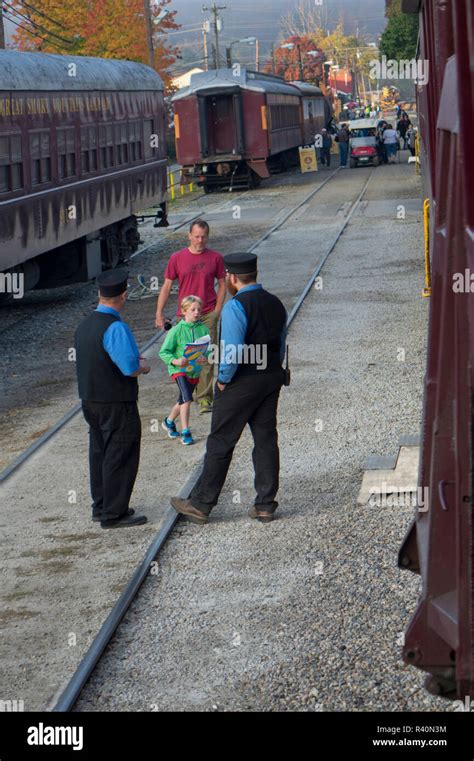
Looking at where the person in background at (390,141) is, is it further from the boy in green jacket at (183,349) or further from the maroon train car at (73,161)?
the boy in green jacket at (183,349)

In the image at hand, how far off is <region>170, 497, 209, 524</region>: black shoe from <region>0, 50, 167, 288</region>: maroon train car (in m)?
7.76

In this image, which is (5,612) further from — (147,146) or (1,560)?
(147,146)

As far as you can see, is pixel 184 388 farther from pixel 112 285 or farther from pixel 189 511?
pixel 112 285

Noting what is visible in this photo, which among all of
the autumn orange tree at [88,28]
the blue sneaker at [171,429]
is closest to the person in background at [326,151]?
the autumn orange tree at [88,28]

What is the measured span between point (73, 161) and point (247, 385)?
456 inches

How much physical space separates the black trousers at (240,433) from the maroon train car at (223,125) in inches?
1334

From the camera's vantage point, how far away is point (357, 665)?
561 cm

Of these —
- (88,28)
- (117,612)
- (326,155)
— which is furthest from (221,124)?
(117,612)

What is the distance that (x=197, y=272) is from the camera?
10727 millimetres

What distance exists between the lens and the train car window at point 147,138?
76.8 feet

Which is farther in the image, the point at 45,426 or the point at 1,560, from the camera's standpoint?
the point at 45,426

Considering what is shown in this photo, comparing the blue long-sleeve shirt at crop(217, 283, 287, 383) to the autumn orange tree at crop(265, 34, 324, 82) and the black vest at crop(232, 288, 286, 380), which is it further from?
the autumn orange tree at crop(265, 34, 324, 82)

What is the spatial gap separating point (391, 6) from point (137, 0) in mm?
17230

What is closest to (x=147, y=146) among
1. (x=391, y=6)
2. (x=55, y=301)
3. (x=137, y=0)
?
(x=55, y=301)
